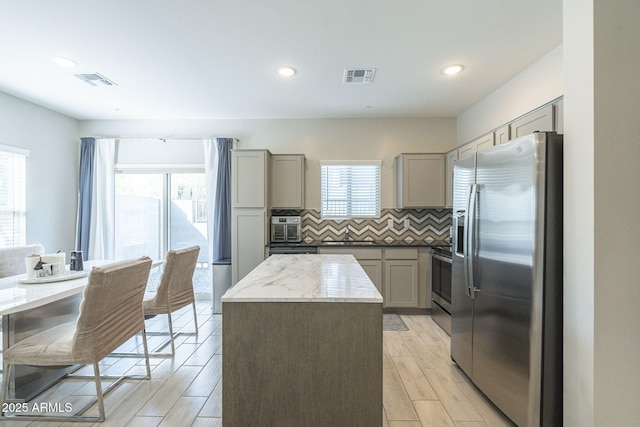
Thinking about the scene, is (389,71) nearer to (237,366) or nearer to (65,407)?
(237,366)

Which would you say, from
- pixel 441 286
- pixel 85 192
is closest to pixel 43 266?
pixel 85 192

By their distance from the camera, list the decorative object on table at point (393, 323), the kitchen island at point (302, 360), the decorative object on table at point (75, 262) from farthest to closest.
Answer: the decorative object on table at point (393, 323) → the decorative object on table at point (75, 262) → the kitchen island at point (302, 360)

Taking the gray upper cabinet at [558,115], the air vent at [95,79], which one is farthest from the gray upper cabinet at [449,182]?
the air vent at [95,79]

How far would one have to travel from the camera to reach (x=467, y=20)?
7.31 feet

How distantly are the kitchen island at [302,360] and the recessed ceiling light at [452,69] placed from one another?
2.59 m

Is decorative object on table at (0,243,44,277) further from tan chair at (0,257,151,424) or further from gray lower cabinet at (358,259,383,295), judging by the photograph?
gray lower cabinet at (358,259,383,295)

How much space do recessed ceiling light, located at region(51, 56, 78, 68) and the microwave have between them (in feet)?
9.01

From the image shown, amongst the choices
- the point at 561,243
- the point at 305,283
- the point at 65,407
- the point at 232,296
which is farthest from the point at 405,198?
the point at 65,407

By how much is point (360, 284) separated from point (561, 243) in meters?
1.17

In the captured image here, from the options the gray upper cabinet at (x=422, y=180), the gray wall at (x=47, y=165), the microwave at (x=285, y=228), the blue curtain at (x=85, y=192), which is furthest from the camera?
the blue curtain at (x=85, y=192)

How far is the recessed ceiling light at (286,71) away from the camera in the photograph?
9.63ft

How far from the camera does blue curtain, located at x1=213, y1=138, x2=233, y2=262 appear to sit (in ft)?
14.5

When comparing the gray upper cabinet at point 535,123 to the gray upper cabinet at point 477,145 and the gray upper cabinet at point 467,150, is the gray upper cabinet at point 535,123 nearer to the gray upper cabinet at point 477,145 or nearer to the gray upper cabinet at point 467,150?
the gray upper cabinet at point 477,145

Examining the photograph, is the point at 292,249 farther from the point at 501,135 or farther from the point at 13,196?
the point at 13,196
